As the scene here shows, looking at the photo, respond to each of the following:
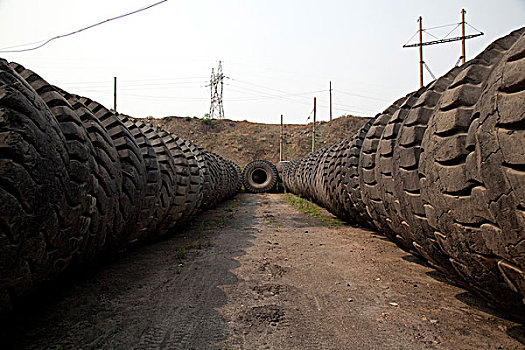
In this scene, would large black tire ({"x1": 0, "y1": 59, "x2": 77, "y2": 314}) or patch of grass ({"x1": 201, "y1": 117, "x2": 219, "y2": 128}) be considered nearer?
large black tire ({"x1": 0, "y1": 59, "x2": 77, "y2": 314})

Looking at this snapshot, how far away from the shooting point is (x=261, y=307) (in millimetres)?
2145

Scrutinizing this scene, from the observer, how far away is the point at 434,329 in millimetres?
1829

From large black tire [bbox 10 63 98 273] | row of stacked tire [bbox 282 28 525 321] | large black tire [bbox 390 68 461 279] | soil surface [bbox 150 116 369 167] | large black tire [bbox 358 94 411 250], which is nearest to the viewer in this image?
row of stacked tire [bbox 282 28 525 321]

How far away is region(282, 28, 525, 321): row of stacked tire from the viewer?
1385mm

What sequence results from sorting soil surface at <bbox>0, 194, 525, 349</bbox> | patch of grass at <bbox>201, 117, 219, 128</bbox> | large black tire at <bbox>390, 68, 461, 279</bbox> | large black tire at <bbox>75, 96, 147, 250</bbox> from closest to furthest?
soil surface at <bbox>0, 194, 525, 349</bbox> → large black tire at <bbox>390, 68, 461, 279</bbox> → large black tire at <bbox>75, 96, 147, 250</bbox> → patch of grass at <bbox>201, 117, 219, 128</bbox>

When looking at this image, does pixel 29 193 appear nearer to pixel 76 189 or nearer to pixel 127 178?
pixel 76 189

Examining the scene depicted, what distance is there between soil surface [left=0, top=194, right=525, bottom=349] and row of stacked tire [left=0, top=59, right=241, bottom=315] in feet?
0.88

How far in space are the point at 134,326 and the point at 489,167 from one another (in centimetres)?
183

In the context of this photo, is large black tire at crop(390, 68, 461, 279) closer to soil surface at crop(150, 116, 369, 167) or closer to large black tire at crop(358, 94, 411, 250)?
large black tire at crop(358, 94, 411, 250)

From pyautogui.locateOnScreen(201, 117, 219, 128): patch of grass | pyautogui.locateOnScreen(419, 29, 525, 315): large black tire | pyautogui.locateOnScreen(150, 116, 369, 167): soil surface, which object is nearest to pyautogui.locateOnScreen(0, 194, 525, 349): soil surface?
pyautogui.locateOnScreen(419, 29, 525, 315): large black tire

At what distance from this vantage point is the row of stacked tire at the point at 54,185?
1.47 meters

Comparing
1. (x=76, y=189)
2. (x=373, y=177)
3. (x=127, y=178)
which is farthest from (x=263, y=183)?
(x=76, y=189)

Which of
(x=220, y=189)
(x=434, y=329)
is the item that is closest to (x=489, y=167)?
(x=434, y=329)

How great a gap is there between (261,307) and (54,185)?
1292mm
